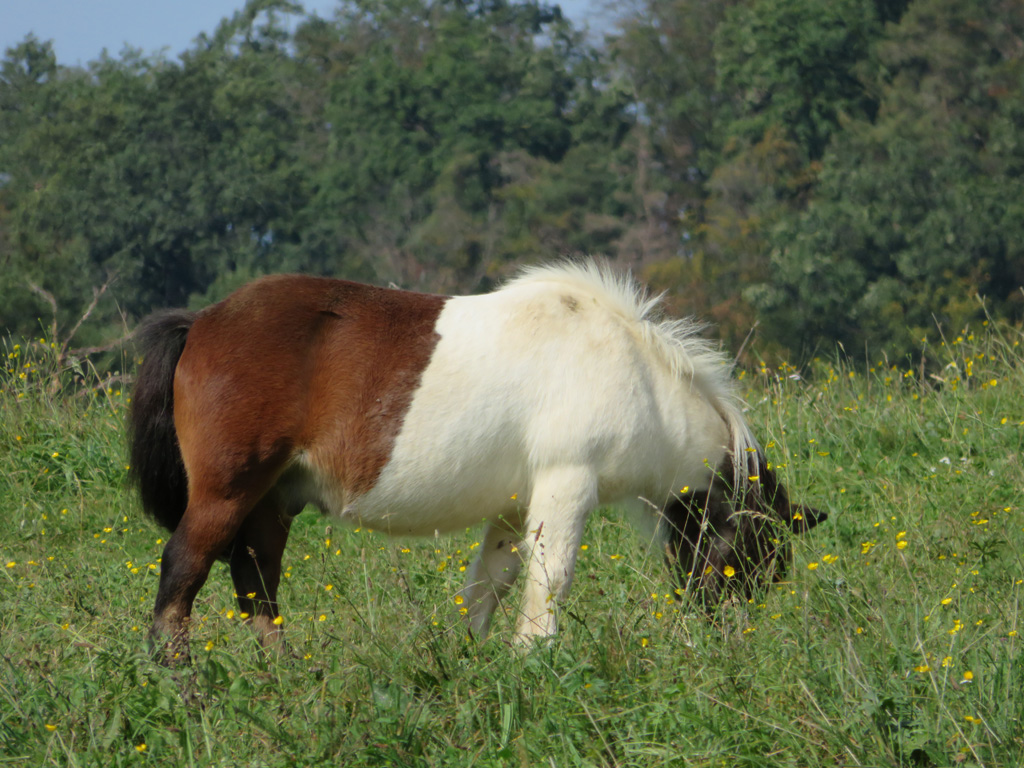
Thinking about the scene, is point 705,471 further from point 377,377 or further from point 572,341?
point 377,377

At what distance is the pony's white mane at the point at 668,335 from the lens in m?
4.71

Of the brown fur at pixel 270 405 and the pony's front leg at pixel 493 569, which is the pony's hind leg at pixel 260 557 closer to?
the brown fur at pixel 270 405

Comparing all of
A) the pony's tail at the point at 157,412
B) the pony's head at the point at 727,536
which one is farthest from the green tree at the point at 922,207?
the pony's tail at the point at 157,412

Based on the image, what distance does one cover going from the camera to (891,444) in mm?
6973

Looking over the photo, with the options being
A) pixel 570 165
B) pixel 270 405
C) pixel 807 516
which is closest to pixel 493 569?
pixel 270 405

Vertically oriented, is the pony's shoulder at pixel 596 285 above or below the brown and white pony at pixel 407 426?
above

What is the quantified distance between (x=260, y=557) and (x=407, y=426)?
2.83 feet

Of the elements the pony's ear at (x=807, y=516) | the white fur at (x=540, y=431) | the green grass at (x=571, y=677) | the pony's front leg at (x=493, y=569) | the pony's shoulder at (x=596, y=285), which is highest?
the pony's shoulder at (x=596, y=285)

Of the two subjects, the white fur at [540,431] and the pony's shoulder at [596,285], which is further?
the pony's shoulder at [596,285]

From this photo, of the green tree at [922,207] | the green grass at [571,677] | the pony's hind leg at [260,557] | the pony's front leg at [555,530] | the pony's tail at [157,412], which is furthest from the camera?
the green tree at [922,207]

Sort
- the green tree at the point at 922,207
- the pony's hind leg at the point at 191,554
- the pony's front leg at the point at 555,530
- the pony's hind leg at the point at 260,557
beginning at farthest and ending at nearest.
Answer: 1. the green tree at the point at 922,207
2. the pony's hind leg at the point at 260,557
3. the pony's front leg at the point at 555,530
4. the pony's hind leg at the point at 191,554

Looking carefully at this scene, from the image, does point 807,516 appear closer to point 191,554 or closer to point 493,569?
point 493,569

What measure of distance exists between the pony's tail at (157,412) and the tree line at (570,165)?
22562 mm

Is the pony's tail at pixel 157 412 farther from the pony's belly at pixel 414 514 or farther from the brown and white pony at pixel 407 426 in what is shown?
the pony's belly at pixel 414 514
